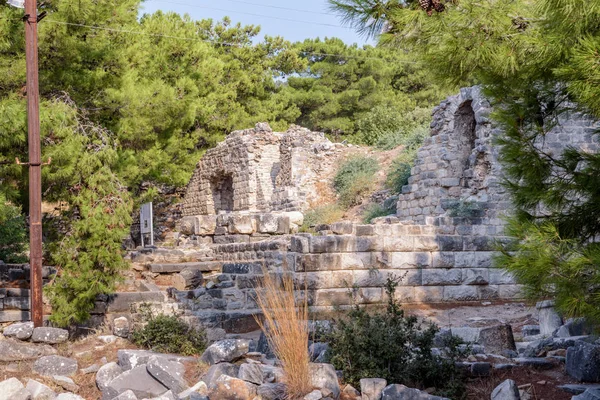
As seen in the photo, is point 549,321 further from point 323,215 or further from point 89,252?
point 323,215

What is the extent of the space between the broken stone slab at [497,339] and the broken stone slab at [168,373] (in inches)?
114

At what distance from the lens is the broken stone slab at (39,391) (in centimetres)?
563

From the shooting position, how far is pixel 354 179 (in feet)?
63.6

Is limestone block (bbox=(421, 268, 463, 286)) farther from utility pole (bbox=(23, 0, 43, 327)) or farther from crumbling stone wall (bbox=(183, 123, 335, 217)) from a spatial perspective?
crumbling stone wall (bbox=(183, 123, 335, 217))

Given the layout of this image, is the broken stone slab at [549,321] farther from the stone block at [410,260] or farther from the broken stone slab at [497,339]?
the stone block at [410,260]

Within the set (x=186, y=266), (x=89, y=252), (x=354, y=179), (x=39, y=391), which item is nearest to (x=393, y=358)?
(x=39, y=391)

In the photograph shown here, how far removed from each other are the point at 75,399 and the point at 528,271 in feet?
12.0

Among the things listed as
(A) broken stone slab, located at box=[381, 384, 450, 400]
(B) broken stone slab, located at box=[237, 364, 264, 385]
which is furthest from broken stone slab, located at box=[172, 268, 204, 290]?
(A) broken stone slab, located at box=[381, 384, 450, 400]

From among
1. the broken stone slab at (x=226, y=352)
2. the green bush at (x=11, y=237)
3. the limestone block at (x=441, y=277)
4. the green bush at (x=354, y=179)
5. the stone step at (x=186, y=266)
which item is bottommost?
the broken stone slab at (x=226, y=352)

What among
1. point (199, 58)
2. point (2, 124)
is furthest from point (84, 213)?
point (199, 58)

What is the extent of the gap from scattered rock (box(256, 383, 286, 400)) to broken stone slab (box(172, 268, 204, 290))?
647cm

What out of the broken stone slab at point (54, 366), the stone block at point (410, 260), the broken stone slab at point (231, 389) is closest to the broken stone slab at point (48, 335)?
the broken stone slab at point (54, 366)

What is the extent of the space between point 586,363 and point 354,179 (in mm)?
14176

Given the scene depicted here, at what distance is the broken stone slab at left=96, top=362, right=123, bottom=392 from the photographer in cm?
608
